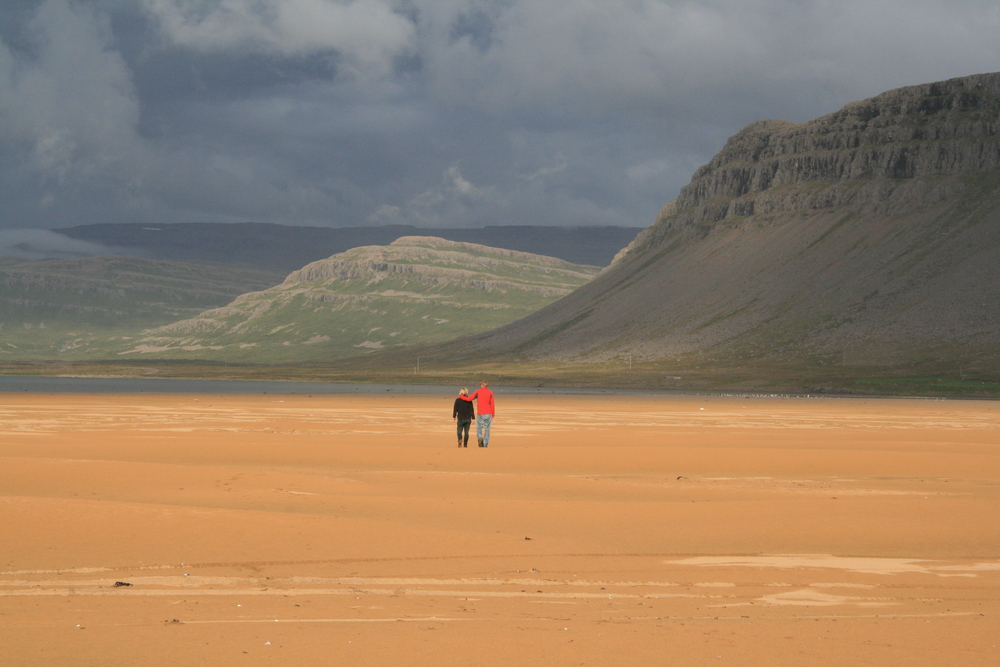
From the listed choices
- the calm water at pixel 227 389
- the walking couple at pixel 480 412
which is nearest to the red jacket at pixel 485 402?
the walking couple at pixel 480 412

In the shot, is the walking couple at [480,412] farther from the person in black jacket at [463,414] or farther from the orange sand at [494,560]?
the orange sand at [494,560]

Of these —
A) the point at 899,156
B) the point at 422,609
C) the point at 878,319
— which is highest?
the point at 899,156

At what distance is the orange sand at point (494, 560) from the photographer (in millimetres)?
9531

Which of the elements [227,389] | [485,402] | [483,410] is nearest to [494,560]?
[485,402]

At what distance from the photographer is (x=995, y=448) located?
3481 cm

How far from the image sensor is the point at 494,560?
45.2 ft

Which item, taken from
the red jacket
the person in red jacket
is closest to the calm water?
the person in red jacket

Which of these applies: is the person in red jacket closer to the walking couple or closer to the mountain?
the walking couple

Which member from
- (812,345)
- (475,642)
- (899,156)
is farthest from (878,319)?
(475,642)

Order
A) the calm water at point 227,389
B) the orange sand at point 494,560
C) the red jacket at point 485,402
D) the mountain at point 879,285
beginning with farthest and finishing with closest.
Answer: the mountain at point 879,285
the calm water at point 227,389
the red jacket at point 485,402
the orange sand at point 494,560

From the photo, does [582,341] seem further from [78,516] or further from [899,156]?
[78,516]

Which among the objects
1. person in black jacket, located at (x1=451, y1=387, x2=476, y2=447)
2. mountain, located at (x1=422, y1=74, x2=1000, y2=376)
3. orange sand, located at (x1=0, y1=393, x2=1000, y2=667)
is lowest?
orange sand, located at (x1=0, y1=393, x2=1000, y2=667)

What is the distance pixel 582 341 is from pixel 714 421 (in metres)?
145

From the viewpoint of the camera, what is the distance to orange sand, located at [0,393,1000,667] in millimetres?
9531
